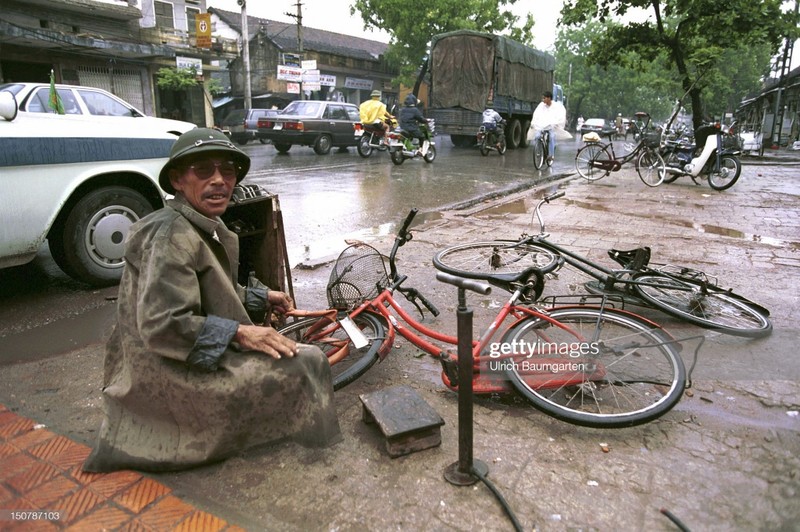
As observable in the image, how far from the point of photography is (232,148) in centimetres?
228

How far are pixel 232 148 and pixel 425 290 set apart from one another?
2.69 meters

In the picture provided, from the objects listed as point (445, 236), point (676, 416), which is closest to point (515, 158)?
point (445, 236)

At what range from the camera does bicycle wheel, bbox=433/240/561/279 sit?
13.0ft

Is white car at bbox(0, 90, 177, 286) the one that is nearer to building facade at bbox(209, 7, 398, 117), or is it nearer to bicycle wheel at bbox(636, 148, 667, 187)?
bicycle wheel at bbox(636, 148, 667, 187)

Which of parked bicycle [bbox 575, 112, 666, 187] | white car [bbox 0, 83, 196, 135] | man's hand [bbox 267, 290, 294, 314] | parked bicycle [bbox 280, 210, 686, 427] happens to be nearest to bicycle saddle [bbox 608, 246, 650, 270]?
parked bicycle [bbox 280, 210, 686, 427]

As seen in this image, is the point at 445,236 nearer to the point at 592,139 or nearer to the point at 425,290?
the point at 425,290

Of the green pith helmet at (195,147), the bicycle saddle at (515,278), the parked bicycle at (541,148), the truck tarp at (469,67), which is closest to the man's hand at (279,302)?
the green pith helmet at (195,147)

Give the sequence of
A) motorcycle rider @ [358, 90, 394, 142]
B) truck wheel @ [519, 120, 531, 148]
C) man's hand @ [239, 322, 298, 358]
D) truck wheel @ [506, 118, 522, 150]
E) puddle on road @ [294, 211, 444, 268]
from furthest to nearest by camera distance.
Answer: truck wheel @ [519, 120, 531, 148]
truck wheel @ [506, 118, 522, 150]
motorcycle rider @ [358, 90, 394, 142]
puddle on road @ [294, 211, 444, 268]
man's hand @ [239, 322, 298, 358]

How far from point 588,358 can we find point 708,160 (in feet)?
31.4

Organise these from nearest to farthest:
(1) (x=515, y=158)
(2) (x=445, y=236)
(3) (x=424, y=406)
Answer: (3) (x=424, y=406), (2) (x=445, y=236), (1) (x=515, y=158)

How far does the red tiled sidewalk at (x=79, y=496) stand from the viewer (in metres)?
2.02

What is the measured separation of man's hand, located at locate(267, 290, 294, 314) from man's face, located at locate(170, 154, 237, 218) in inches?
23.0

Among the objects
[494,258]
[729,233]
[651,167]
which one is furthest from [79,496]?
[651,167]

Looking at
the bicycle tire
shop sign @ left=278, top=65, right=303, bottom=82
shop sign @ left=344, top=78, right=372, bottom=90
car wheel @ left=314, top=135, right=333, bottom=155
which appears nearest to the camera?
the bicycle tire
